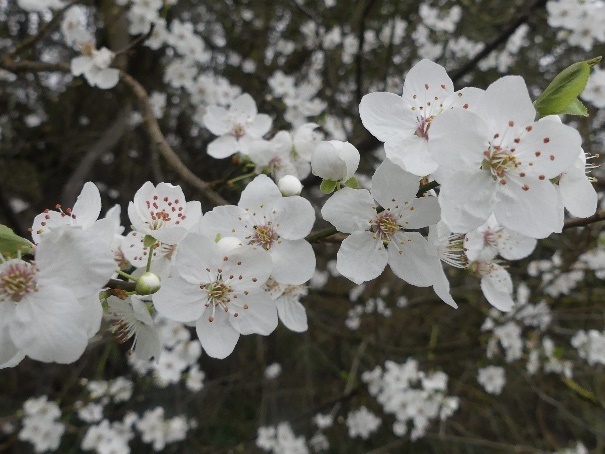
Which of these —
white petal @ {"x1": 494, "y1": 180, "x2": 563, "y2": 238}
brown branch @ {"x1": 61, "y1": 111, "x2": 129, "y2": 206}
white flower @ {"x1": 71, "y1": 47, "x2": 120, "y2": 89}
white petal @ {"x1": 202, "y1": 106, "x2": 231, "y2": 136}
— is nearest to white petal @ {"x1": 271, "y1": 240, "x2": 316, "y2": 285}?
white petal @ {"x1": 494, "y1": 180, "x2": 563, "y2": 238}

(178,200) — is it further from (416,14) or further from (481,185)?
(416,14)

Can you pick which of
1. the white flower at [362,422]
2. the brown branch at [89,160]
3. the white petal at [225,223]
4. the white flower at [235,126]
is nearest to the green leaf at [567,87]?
the white petal at [225,223]

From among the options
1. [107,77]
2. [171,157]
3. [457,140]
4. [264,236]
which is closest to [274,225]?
[264,236]

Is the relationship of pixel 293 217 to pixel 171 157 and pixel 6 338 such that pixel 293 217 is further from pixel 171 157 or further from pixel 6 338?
pixel 171 157

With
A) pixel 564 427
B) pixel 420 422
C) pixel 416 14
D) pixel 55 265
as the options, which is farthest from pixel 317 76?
pixel 564 427

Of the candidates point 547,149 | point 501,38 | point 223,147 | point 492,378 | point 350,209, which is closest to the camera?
point 547,149

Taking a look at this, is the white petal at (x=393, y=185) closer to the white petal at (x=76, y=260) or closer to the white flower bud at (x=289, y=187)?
the white flower bud at (x=289, y=187)
